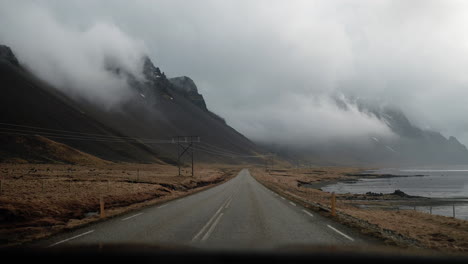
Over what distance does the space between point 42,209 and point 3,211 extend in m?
1.88

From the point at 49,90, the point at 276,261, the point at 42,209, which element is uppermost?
the point at 49,90

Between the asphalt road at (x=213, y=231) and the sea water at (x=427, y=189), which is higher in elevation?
the asphalt road at (x=213, y=231)

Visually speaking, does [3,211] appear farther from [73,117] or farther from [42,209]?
[73,117]

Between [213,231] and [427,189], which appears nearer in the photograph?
[213,231]

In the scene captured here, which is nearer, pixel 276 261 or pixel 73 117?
pixel 276 261

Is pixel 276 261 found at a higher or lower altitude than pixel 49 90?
lower

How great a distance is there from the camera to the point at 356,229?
40.3 feet

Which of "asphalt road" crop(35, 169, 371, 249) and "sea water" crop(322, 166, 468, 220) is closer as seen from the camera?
"asphalt road" crop(35, 169, 371, 249)

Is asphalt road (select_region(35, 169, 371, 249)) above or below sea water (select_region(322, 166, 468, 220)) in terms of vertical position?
above

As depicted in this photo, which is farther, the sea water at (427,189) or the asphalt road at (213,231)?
the sea water at (427,189)

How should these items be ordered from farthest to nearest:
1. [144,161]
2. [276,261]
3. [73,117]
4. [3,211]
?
[73,117]
[144,161]
[3,211]
[276,261]

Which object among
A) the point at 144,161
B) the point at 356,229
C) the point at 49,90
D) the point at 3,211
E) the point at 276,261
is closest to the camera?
the point at 276,261

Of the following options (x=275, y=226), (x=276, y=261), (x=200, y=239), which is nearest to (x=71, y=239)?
(x=200, y=239)

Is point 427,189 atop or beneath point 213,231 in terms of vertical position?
beneath
